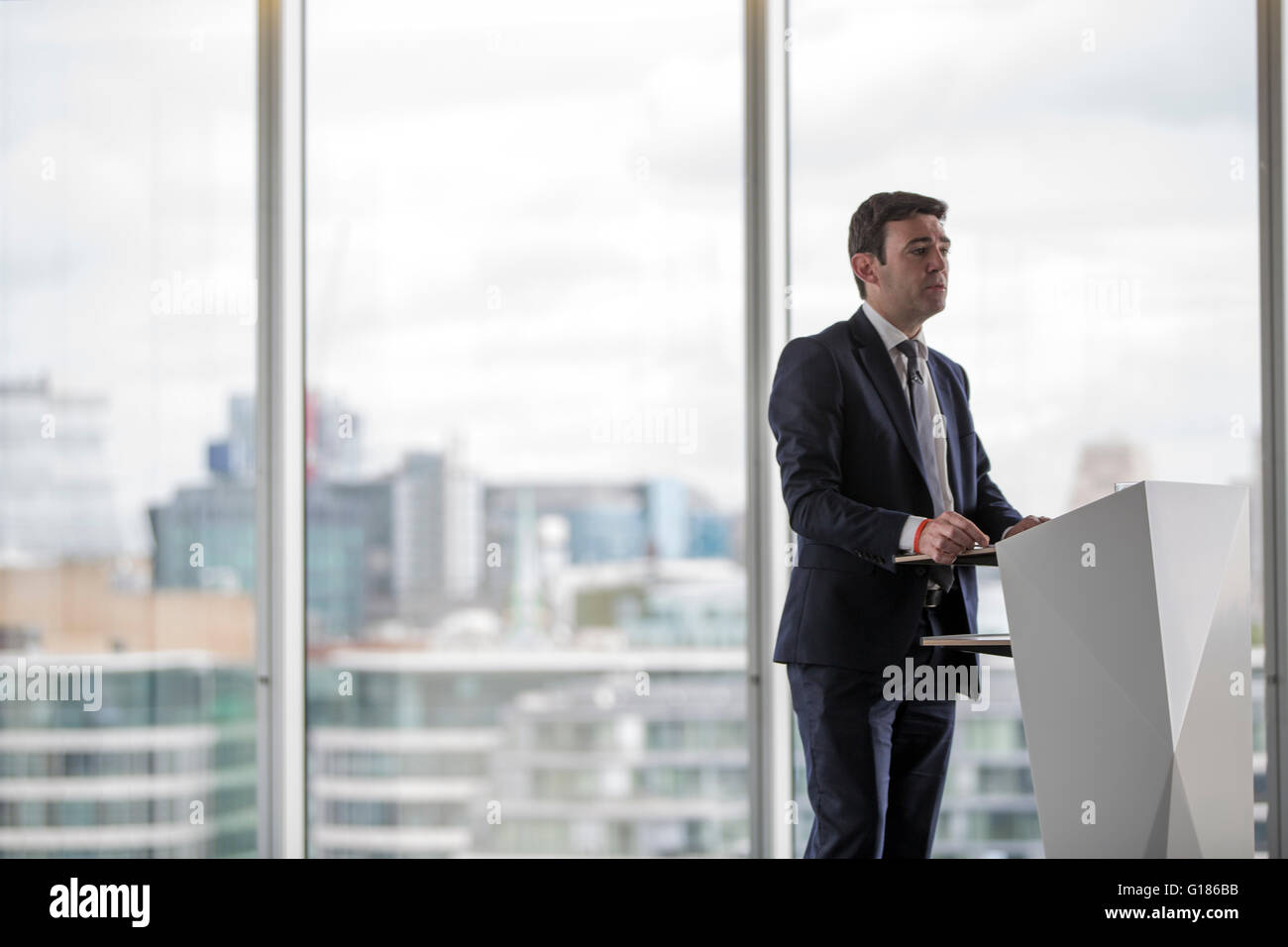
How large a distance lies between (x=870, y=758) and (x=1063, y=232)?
1648mm

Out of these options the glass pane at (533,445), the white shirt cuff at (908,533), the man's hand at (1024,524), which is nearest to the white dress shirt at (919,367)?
the man's hand at (1024,524)

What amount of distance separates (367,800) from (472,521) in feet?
2.84

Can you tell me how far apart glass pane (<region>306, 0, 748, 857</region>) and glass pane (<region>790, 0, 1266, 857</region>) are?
1.18 feet

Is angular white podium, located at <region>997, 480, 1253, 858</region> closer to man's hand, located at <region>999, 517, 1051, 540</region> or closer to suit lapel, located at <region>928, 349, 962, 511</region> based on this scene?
man's hand, located at <region>999, 517, 1051, 540</region>

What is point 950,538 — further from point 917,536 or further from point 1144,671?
point 1144,671

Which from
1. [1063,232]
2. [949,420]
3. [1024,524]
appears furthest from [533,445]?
[1063,232]

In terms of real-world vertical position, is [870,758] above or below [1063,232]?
below

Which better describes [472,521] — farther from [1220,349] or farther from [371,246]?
[1220,349]

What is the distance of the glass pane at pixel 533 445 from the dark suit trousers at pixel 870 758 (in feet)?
2.33

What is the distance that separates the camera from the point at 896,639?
2.58 m

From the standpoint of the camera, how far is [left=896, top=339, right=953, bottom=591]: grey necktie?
8.98ft

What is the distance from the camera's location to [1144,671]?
2.03 metres
